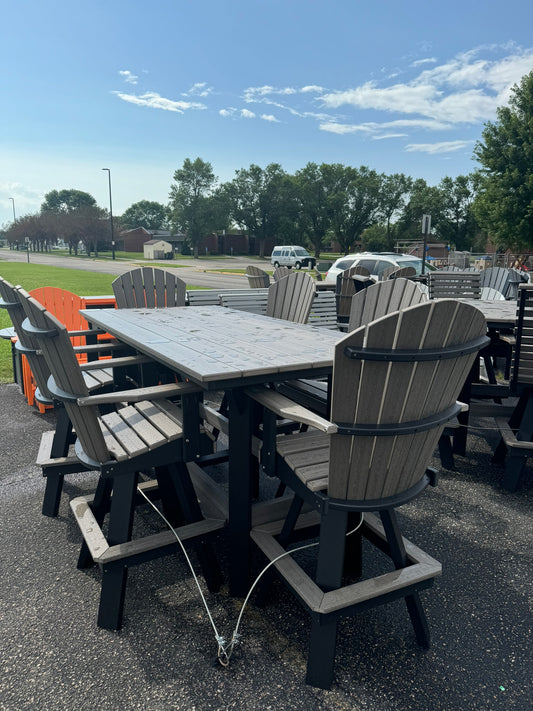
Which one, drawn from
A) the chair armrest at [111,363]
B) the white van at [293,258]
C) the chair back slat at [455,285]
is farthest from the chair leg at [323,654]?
the white van at [293,258]

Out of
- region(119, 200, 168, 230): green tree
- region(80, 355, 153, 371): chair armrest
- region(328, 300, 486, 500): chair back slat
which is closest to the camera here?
region(328, 300, 486, 500): chair back slat

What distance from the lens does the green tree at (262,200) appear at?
60.6 metres

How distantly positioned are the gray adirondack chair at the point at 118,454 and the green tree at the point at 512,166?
85.3ft

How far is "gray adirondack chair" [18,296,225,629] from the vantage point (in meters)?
2.04

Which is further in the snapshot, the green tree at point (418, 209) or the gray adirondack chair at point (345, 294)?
the green tree at point (418, 209)

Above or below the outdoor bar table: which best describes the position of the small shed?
below

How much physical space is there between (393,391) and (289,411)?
0.40 m

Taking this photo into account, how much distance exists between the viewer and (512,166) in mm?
24609

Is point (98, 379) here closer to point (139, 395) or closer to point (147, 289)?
point (147, 289)

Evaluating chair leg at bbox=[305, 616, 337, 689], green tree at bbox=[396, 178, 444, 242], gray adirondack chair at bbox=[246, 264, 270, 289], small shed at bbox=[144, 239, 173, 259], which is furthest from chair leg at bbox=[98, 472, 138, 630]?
small shed at bbox=[144, 239, 173, 259]

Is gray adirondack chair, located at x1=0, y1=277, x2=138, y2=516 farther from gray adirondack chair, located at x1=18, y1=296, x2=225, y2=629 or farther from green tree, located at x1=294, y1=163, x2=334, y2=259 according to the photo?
green tree, located at x1=294, y1=163, x2=334, y2=259

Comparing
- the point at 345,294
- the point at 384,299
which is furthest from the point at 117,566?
the point at 345,294

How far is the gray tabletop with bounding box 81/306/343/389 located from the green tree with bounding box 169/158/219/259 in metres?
58.8

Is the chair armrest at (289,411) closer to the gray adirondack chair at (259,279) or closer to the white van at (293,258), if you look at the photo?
the gray adirondack chair at (259,279)
